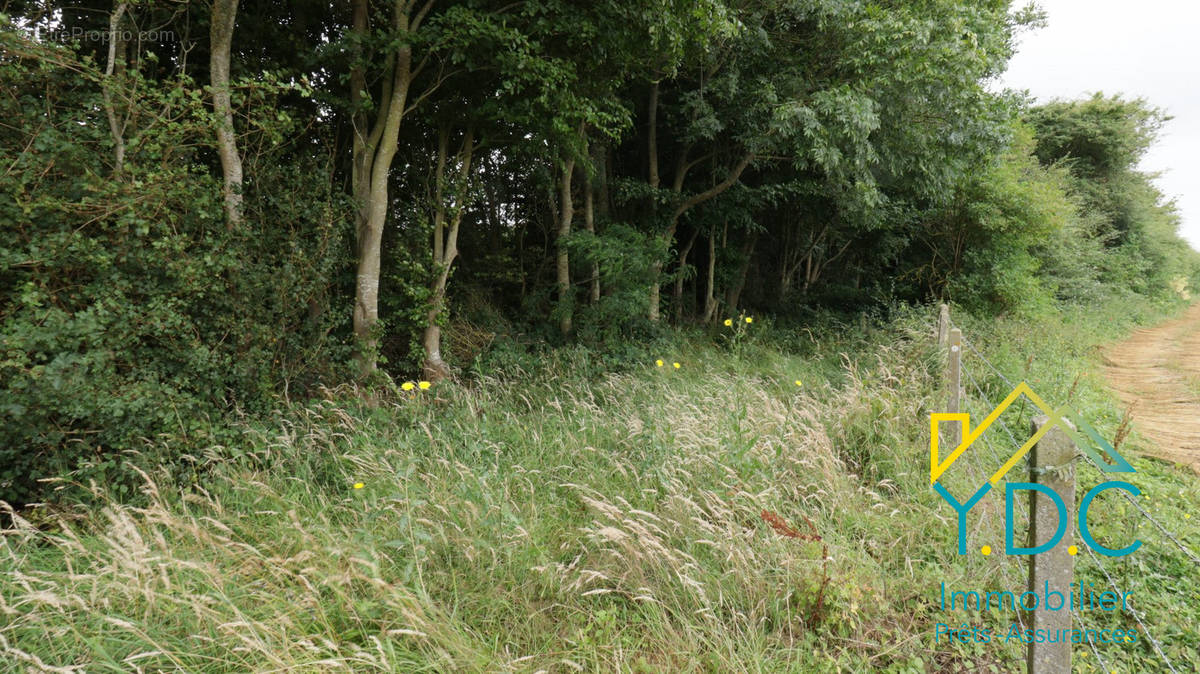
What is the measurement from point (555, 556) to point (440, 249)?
16.2 ft

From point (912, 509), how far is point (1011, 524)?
21.8 inches

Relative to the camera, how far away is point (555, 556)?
279cm

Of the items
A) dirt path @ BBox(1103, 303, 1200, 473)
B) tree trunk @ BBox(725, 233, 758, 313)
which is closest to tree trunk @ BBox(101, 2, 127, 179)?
dirt path @ BBox(1103, 303, 1200, 473)

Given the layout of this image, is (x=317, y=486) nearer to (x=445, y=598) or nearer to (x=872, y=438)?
(x=445, y=598)

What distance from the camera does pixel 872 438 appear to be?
420 cm

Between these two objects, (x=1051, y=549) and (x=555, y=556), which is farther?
(x=555, y=556)

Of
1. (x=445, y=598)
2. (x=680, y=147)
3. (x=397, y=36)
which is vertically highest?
(x=680, y=147)

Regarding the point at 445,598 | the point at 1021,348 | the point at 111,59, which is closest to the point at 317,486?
the point at 445,598

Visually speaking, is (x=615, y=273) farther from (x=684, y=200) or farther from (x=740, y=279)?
(x=740, y=279)

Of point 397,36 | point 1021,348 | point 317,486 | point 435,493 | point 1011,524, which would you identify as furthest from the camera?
point 1021,348

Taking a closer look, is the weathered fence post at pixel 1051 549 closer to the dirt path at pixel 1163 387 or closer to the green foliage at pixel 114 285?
the dirt path at pixel 1163 387

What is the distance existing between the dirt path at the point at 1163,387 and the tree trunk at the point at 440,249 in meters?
7.23

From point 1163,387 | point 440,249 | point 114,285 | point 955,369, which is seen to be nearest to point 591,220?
point 440,249

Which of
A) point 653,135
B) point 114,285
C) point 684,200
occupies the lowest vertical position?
point 114,285
